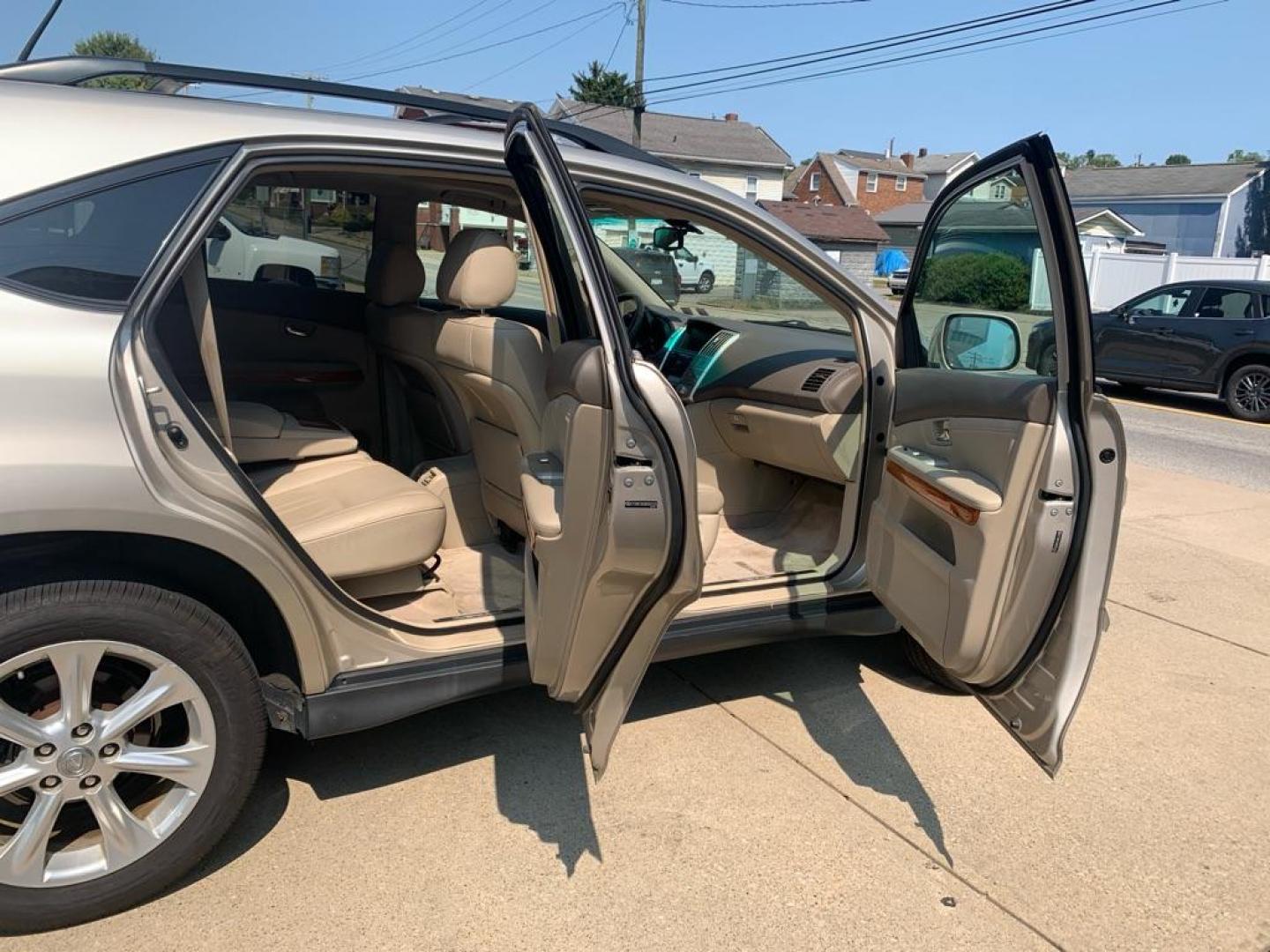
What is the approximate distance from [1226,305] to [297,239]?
38.6 feet

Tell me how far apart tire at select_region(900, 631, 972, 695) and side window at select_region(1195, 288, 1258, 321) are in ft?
34.2

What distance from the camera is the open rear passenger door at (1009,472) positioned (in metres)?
2.28

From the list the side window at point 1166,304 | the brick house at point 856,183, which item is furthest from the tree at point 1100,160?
the side window at point 1166,304

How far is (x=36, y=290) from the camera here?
201cm

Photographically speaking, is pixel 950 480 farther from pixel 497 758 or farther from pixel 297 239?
pixel 297 239

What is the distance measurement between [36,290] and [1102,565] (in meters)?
2.49

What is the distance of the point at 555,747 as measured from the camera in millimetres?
3037

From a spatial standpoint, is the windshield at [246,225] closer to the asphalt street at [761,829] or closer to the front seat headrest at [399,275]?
the front seat headrest at [399,275]

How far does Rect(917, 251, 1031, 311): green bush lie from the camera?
8.45ft

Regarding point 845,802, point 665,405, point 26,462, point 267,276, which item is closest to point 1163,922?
point 845,802

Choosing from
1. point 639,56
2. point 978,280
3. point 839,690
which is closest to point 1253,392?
point 839,690

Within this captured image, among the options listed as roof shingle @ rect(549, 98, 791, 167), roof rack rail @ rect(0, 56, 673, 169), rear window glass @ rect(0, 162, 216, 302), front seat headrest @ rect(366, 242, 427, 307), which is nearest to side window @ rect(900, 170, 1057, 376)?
roof rack rail @ rect(0, 56, 673, 169)

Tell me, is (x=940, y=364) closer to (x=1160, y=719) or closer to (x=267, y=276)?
(x=1160, y=719)

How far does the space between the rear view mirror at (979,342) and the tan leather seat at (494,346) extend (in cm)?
125
